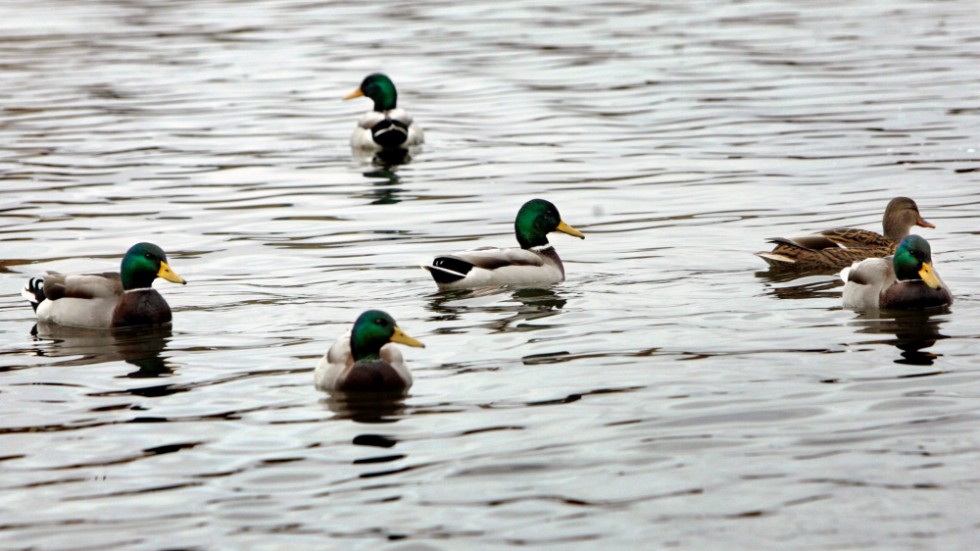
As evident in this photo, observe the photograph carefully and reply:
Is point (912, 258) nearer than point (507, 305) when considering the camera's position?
Yes

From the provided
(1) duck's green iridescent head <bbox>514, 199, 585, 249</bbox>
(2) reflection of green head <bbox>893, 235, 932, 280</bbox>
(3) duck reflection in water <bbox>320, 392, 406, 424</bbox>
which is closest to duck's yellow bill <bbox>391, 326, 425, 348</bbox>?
(3) duck reflection in water <bbox>320, 392, 406, 424</bbox>

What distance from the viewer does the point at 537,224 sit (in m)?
14.0

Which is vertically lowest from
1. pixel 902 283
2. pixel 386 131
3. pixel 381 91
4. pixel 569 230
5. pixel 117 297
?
pixel 902 283

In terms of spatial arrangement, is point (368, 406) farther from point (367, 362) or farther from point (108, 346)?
point (108, 346)

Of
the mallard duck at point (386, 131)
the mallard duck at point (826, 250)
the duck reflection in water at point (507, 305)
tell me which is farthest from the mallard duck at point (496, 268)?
the mallard duck at point (386, 131)

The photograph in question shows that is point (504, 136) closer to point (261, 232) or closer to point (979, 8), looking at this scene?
point (261, 232)

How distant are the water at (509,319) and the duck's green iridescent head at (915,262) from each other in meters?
0.37

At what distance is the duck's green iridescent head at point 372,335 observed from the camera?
9820 millimetres

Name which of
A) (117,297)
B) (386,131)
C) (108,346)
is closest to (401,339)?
(108,346)

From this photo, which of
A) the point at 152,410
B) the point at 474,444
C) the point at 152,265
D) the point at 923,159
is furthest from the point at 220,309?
the point at 923,159

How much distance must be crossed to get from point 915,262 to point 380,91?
→ 1253 centimetres

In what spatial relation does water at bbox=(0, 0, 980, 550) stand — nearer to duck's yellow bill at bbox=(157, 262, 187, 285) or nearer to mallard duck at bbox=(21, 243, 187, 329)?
mallard duck at bbox=(21, 243, 187, 329)

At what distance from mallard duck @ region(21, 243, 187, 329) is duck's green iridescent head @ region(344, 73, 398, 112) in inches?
422

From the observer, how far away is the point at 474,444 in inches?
342
